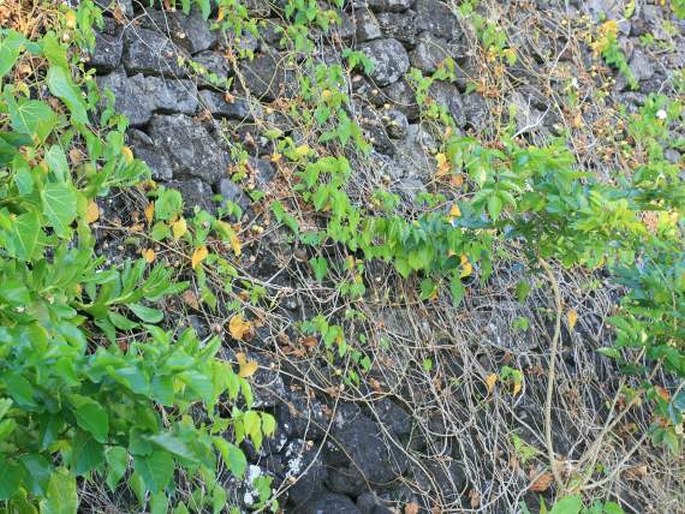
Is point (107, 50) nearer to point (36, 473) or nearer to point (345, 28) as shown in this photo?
point (345, 28)

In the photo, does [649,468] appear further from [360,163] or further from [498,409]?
[360,163]

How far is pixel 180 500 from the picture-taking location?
8.57 ft

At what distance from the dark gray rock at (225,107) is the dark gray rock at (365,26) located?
0.65m

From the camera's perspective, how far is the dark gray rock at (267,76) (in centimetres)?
338

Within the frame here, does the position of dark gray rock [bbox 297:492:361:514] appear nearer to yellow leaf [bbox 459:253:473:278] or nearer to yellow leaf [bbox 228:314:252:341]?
yellow leaf [bbox 228:314:252:341]

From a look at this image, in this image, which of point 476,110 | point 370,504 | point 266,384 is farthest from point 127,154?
point 476,110

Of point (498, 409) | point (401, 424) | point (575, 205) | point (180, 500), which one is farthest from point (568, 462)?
point (180, 500)

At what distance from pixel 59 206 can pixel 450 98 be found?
2079 mm

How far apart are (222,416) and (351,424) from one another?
1.48 ft

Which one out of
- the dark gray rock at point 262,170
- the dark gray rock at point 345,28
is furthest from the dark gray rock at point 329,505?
the dark gray rock at point 345,28

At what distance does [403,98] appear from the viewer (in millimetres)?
3797

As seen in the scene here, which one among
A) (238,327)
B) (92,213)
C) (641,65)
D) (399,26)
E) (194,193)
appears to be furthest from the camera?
(641,65)

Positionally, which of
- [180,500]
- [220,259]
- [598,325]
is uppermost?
[220,259]

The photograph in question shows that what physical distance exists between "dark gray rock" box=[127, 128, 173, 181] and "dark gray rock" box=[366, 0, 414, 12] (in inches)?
48.6
